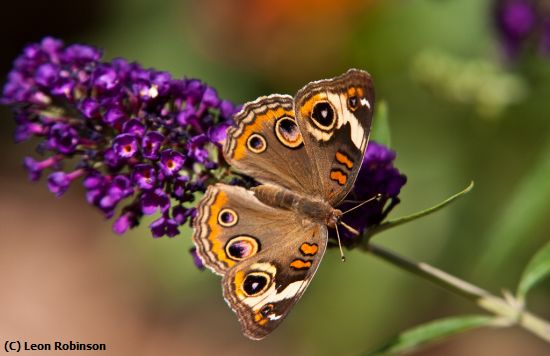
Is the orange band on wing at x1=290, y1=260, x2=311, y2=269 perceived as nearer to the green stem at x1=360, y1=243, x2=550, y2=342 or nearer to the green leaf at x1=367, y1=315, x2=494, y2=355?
the green stem at x1=360, y1=243, x2=550, y2=342

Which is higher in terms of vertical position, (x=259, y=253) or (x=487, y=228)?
(x=487, y=228)

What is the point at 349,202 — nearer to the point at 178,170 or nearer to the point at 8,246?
the point at 178,170

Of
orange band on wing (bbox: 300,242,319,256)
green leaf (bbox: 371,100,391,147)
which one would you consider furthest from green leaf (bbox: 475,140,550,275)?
orange band on wing (bbox: 300,242,319,256)

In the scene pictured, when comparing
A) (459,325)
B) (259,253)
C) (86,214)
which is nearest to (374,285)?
(459,325)

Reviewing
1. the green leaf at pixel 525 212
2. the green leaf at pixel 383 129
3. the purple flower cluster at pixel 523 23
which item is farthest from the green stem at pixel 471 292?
the purple flower cluster at pixel 523 23

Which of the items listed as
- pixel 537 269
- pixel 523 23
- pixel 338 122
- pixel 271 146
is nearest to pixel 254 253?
pixel 271 146

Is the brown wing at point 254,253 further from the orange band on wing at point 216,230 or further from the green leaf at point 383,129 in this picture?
the green leaf at point 383,129
